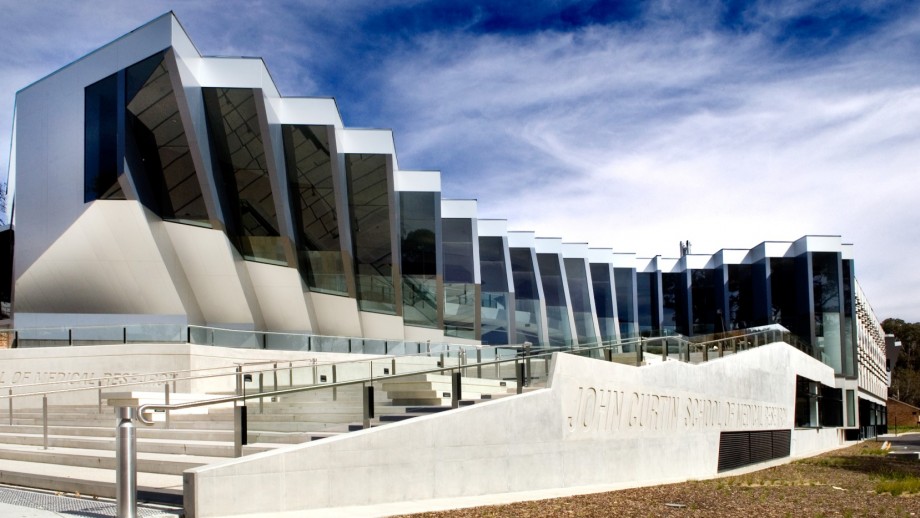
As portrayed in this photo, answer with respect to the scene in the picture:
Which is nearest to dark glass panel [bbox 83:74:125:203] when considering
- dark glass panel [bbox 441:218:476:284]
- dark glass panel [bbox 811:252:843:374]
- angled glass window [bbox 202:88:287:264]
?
angled glass window [bbox 202:88:287:264]

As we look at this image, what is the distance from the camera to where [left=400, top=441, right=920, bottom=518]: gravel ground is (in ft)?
36.3

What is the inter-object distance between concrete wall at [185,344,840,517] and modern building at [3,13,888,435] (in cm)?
1020

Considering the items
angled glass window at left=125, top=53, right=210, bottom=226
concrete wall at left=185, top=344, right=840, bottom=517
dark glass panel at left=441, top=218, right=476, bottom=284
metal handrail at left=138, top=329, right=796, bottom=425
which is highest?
angled glass window at left=125, top=53, right=210, bottom=226

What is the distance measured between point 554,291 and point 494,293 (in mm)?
7029

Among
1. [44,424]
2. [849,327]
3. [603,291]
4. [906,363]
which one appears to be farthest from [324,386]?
[906,363]

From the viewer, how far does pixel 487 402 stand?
43.7ft

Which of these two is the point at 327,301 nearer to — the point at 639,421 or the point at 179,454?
the point at 639,421

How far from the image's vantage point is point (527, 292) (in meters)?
50.2

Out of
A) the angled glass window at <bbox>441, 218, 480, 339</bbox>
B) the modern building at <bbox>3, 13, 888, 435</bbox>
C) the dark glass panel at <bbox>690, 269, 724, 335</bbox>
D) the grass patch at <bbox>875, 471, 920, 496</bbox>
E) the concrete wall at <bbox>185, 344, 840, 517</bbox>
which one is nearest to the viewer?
the concrete wall at <bbox>185, 344, 840, 517</bbox>

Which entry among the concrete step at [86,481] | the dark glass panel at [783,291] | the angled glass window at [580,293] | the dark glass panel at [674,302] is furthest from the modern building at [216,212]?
the dark glass panel at [674,302]

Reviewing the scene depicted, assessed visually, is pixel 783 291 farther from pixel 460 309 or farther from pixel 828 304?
pixel 460 309

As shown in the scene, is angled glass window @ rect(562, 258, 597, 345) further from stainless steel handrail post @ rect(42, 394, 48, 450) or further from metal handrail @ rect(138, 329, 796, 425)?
stainless steel handrail post @ rect(42, 394, 48, 450)

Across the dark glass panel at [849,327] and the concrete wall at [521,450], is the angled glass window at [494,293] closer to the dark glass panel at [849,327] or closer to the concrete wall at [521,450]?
the dark glass panel at [849,327]

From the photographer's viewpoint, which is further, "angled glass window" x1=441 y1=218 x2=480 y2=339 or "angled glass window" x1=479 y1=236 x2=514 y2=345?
"angled glass window" x1=479 y1=236 x2=514 y2=345
